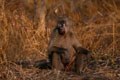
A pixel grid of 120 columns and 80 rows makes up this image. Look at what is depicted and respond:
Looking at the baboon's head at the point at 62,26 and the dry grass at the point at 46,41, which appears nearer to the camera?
the dry grass at the point at 46,41

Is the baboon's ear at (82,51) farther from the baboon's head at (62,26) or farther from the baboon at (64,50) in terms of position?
the baboon's head at (62,26)

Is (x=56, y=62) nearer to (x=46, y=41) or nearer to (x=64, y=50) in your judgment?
(x=64, y=50)

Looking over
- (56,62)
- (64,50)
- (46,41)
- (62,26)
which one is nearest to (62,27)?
(62,26)

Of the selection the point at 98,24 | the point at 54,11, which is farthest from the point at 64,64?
the point at 54,11

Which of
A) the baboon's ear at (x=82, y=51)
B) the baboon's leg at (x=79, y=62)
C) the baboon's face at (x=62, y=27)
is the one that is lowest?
the baboon's leg at (x=79, y=62)

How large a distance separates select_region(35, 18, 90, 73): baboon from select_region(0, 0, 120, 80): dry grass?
0.18 m

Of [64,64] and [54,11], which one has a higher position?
[54,11]

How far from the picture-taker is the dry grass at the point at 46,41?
6.26 meters

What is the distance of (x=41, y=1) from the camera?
950cm

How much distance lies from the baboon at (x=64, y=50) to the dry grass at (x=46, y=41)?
184 mm

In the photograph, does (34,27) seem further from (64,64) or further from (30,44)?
(64,64)

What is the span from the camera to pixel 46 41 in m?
8.08

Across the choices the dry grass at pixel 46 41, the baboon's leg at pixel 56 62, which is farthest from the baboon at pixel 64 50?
the dry grass at pixel 46 41

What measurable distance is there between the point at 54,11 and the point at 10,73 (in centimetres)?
451
